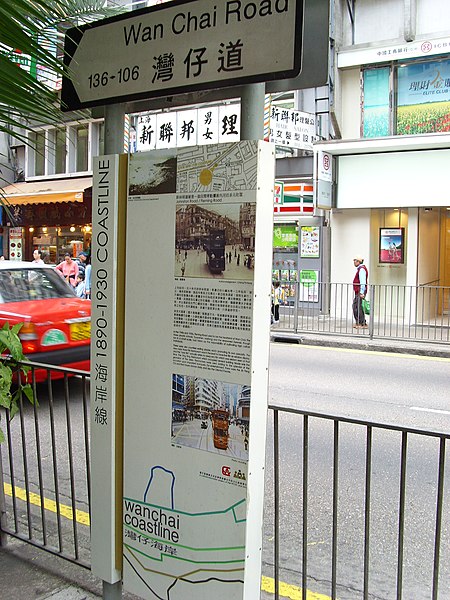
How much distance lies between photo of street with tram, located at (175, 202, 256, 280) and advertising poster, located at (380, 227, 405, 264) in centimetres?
1485

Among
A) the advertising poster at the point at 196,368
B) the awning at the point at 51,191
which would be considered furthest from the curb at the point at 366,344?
the advertising poster at the point at 196,368

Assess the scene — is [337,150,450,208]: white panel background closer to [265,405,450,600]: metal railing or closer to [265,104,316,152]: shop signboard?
[265,104,316,152]: shop signboard

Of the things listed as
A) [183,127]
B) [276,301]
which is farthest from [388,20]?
[276,301]

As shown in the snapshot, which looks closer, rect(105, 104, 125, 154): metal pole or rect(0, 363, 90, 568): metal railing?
rect(105, 104, 125, 154): metal pole

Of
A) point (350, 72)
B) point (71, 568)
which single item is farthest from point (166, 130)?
point (71, 568)

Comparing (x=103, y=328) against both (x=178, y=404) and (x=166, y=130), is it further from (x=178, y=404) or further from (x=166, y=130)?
(x=166, y=130)

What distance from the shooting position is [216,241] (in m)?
2.44

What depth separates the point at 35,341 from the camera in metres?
7.46

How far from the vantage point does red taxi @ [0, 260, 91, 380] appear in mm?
7468

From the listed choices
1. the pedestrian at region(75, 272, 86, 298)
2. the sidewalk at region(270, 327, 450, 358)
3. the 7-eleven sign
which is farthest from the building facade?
the pedestrian at region(75, 272, 86, 298)

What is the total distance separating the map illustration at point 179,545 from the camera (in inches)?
97.3

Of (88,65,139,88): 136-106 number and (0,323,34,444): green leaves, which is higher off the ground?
(88,65,139,88): 136-106 number

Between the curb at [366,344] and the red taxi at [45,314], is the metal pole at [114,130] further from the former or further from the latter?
the curb at [366,344]

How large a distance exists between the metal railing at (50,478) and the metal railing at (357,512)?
50.4 inches
